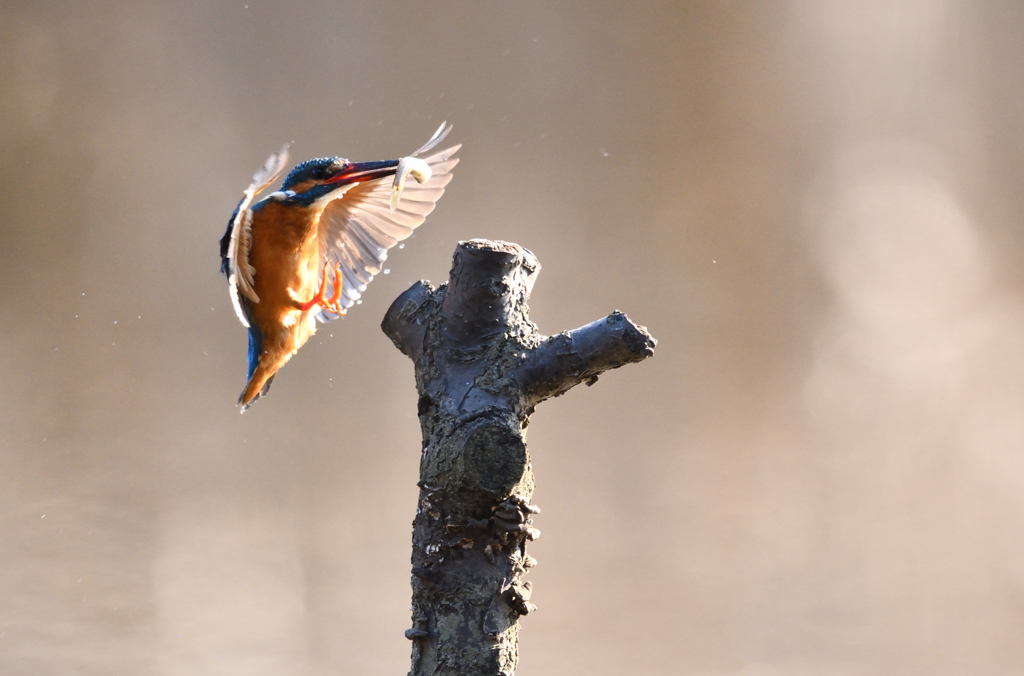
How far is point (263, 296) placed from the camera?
136cm

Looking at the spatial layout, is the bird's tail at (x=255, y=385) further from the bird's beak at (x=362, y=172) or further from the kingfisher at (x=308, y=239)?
the bird's beak at (x=362, y=172)

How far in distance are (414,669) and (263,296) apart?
1.92ft

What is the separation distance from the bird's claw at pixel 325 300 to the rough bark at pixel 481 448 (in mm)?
274

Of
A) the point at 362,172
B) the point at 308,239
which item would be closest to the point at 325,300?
the point at 308,239

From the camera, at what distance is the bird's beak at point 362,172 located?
130 centimetres

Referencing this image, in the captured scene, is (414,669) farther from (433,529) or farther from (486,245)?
(486,245)

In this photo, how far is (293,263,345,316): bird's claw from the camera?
54.7 inches

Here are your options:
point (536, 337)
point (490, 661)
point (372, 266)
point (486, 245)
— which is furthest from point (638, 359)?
point (372, 266)

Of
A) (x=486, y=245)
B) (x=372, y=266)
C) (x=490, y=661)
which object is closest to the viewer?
(x=490, y=661)

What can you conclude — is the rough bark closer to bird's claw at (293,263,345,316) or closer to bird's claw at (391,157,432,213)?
bird's claw at (391,157,432,213)

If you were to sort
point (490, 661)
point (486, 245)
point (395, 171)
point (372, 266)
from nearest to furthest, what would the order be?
point (490, 661)
point (486, 245)
point (395, 171)
point (372, 266)

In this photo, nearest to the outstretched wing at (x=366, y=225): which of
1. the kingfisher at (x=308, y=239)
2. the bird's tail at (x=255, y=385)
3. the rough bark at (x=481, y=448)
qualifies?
the kingfisher at (x=308, y=239)

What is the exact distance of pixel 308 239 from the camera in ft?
4.59

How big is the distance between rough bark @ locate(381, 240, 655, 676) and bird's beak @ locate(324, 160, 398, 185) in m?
0.21
